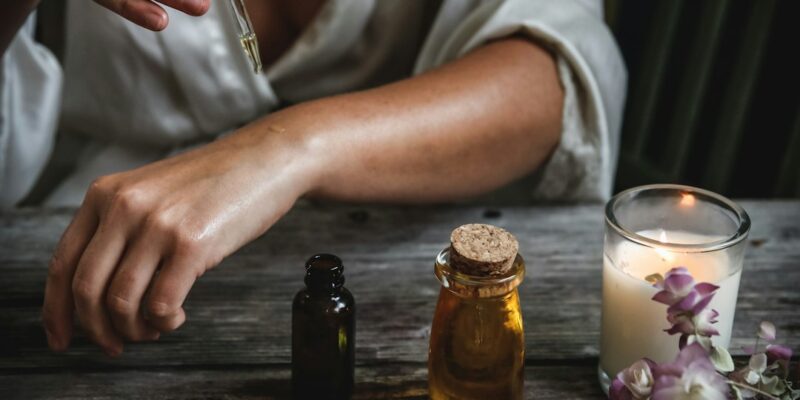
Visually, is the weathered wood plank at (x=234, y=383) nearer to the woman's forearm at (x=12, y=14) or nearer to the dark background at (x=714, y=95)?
the woman's forearm at (x=12, y=14)

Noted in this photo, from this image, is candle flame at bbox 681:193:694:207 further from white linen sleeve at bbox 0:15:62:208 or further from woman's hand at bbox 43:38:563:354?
white linen sleeve at bbox 0:15:62:208

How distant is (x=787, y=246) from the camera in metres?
0.85

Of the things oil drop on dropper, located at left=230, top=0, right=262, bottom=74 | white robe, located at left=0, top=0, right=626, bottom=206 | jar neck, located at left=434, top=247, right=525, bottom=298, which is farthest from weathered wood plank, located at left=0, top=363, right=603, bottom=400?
white robe, located at left=0, top=0, right=626, bottom=206

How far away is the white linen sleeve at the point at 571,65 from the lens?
3.07ft

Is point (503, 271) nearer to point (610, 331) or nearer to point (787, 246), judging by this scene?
point (610, 331)

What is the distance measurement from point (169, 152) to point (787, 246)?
0.79m

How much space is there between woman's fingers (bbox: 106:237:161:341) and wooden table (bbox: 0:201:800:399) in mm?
55

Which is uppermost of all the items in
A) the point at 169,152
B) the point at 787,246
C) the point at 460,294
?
the point at 460,294

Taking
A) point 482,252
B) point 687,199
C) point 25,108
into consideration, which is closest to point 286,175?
point 482,252

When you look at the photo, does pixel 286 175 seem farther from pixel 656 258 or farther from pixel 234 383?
pixel 656 258

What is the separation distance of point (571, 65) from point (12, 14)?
1.95 feet

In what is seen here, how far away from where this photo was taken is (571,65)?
94cm

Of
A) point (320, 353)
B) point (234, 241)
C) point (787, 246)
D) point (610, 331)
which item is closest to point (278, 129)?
point (234, 241)

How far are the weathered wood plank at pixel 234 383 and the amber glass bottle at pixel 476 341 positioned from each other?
2.1 inches
